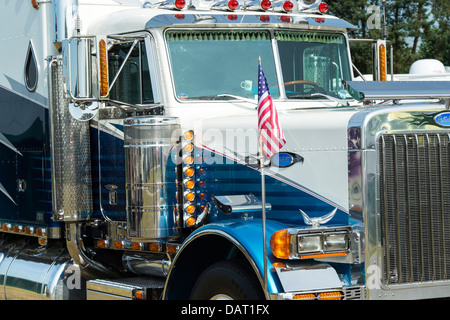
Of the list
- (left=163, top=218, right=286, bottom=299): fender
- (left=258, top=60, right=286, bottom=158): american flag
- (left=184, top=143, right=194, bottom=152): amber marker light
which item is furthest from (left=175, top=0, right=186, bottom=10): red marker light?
(left=163, top=218, right=286, bottom=299): fender

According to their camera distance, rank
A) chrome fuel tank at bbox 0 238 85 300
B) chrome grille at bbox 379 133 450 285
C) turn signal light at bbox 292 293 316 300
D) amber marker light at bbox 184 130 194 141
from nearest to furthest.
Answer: turn signal light at bbox 292 293 316 300 → chrome grille at bbox 379 133 450 285 → amber marker light at bbox 184 130 194 141 → chrome fuel tank at bbox 0 238 85 300

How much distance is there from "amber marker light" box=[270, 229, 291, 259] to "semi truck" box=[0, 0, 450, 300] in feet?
0.04

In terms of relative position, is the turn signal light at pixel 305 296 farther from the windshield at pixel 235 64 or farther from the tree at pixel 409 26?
the tree at pixel 409 26

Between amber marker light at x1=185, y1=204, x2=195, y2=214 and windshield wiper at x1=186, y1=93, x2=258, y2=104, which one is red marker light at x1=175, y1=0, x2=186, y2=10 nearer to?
windshield wiper at x1=186, y1=93, x2=258, y2=104

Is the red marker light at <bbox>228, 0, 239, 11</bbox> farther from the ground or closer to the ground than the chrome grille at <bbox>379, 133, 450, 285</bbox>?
farther from the ground

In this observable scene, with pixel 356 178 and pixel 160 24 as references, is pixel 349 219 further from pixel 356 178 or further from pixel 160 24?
pixel 160 24

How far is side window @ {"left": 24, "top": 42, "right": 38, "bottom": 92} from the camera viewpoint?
7504 mm

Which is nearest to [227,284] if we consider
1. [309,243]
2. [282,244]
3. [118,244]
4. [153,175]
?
[282,244]

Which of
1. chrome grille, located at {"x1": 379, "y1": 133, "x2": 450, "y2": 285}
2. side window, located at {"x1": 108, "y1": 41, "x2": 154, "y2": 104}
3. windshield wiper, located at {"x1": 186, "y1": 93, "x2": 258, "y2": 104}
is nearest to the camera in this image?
chrome grille, located at {"x1": 379, "y1": 133, "x2": 450, "y2": 285}

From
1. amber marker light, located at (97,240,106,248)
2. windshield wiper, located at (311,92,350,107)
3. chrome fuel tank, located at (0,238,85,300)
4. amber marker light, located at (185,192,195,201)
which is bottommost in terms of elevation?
chrome fuel tank, located at (0,238,85,300)

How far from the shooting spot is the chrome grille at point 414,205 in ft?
17.5

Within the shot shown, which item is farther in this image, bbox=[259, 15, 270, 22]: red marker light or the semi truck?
Result: bbox=[259, 15, 270, 22]: red marker light

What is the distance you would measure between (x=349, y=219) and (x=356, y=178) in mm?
275

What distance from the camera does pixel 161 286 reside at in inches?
257
